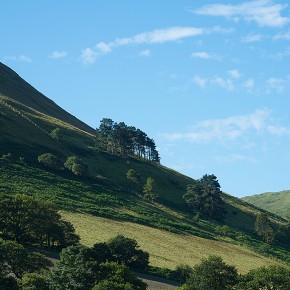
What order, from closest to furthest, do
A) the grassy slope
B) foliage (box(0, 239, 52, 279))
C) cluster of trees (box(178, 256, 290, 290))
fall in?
1. foliage (box(0, 239, 52, 279))
2. cluster of trees (box(178, 256, 290, 290))
3. the grassy slope

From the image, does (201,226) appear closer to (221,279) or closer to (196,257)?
(196,257)

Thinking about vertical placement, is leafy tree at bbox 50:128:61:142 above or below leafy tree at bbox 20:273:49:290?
above

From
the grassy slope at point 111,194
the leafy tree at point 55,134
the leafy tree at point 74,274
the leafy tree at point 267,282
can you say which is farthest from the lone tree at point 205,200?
the leafy tree at point 74,274

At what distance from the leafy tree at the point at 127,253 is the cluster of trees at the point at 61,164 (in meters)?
59.5

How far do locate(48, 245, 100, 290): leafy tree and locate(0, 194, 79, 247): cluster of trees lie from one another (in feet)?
55.9

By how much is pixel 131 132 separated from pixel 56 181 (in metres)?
51.1

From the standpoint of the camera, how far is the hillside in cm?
9100

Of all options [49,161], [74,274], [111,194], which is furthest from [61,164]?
[74,274]

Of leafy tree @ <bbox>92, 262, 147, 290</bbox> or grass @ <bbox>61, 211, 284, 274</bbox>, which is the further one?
grass @ <bbox>61, 211, 284, 274</bbox>

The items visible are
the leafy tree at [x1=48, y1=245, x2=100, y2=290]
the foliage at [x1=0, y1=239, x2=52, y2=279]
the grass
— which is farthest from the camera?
the grass

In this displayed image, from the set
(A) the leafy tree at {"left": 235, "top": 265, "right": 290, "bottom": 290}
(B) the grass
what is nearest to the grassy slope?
(B) the grass

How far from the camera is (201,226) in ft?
382

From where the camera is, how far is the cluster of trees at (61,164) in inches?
4882

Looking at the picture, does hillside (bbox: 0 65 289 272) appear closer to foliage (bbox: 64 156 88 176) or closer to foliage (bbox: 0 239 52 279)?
foliage (bbox: 64 156 88 176)
